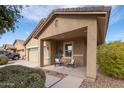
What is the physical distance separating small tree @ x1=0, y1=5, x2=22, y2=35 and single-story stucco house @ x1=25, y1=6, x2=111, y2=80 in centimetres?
359

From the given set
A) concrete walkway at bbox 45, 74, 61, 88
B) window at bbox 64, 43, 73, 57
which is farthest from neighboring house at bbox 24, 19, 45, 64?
concrete walkway at bbox 45, 74, 61, 88

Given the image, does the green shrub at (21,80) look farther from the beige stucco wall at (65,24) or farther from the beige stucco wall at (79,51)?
the beige stucco wall at (79,51)

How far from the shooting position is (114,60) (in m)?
8.77

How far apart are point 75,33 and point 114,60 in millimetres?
4043

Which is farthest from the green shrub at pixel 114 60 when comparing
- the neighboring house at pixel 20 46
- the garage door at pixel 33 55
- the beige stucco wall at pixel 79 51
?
the garage door at pixel 33 55

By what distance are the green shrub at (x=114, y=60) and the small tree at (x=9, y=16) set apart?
588cm

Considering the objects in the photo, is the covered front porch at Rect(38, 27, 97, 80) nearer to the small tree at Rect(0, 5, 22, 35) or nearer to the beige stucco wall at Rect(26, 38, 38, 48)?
the beige stucco wall at Rect(26, 38, 38, 48)

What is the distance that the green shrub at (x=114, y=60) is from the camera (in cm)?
852

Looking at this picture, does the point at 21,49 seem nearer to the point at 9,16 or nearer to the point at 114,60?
the point at 9,16

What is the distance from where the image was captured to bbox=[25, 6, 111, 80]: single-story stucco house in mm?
8367

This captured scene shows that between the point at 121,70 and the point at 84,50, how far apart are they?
5.81 m

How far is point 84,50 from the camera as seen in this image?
14.0 metres
